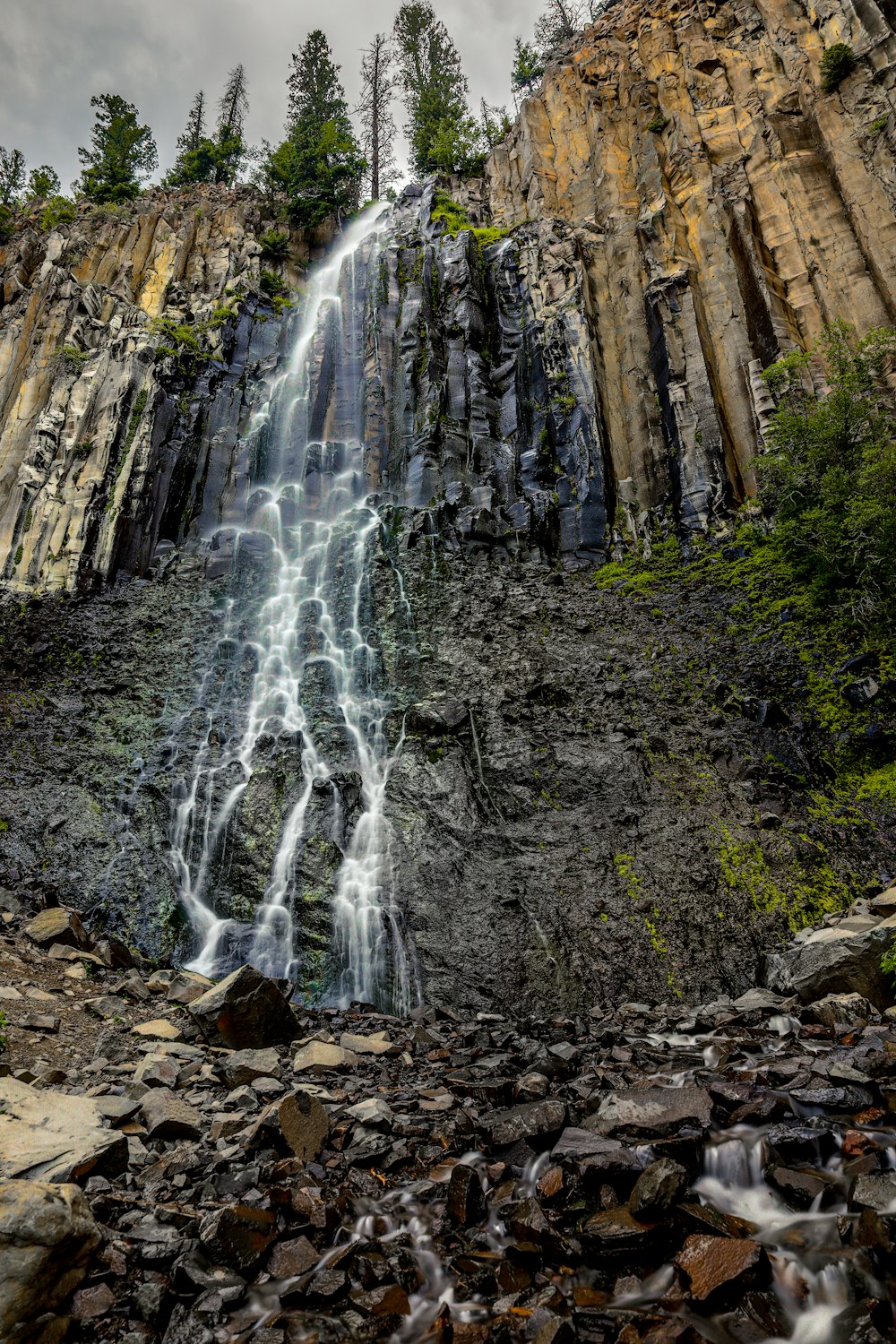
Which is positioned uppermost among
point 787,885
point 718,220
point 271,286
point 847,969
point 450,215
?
point 450,215

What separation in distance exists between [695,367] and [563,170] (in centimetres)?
1299

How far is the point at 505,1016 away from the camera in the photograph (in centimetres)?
968

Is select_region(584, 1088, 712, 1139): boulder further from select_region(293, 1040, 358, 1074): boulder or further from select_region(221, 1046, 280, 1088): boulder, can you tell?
select_region(221, 1046, 280, 1088): boulder

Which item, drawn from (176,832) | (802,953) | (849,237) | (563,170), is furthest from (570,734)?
(563,170)

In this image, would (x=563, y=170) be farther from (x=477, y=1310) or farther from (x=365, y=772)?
(x=477, y=1310)

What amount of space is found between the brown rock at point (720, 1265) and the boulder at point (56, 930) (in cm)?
951

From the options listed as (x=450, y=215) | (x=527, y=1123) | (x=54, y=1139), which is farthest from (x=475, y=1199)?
(x=450, y=215)

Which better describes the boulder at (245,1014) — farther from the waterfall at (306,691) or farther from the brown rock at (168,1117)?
the waterfall at (306,691)

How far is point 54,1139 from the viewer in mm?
4676

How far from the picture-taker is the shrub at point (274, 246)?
30.4 meters

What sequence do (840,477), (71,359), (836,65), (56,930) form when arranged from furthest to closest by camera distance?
1. (71,359)
2. (836,65)
3. (840,477)
4. (56,930)

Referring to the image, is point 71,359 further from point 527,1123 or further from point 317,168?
point 527,1123

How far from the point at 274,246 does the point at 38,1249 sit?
36228 millimetres

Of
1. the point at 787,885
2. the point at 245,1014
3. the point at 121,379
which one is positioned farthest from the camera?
the point at 121,379
